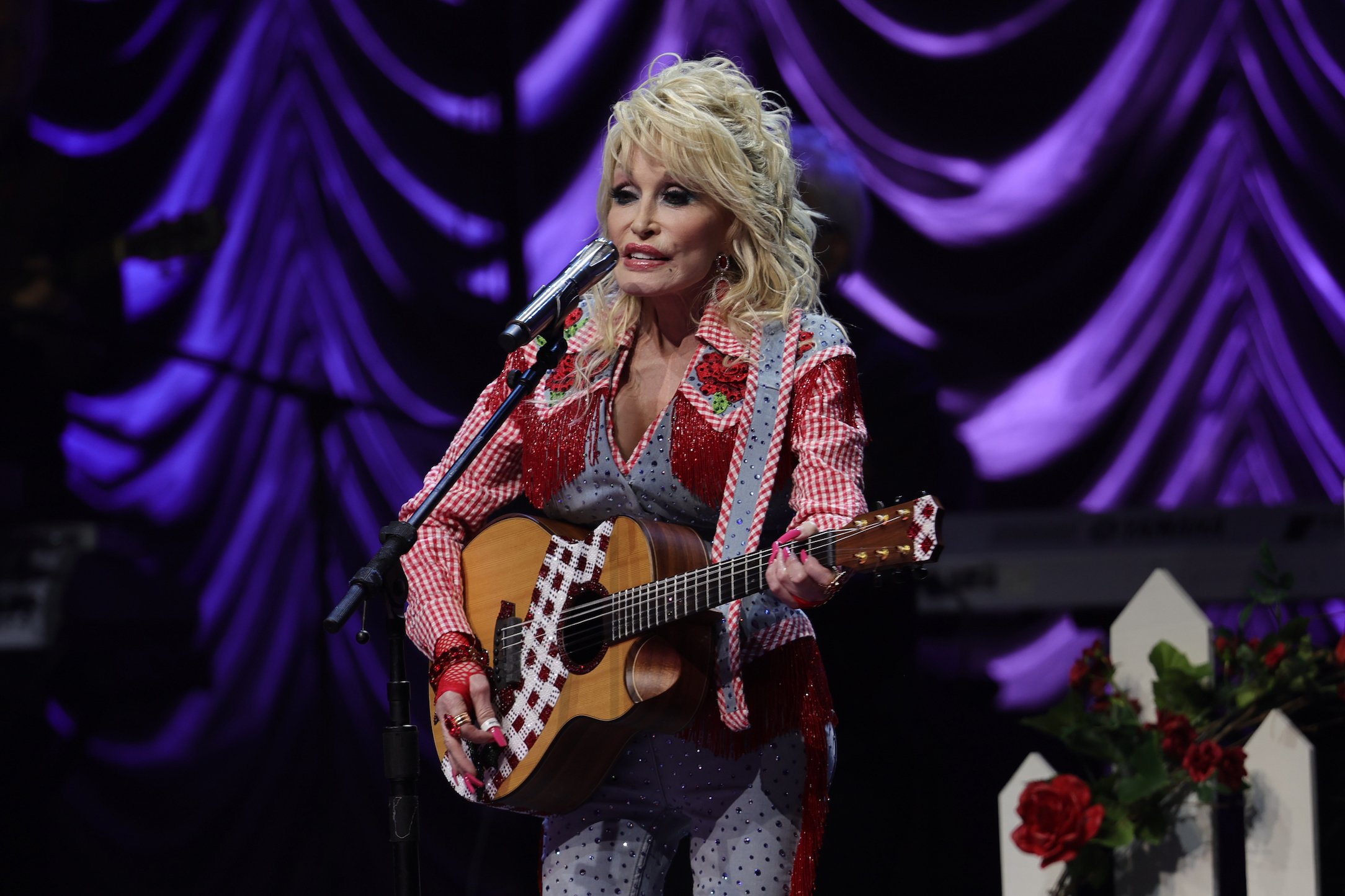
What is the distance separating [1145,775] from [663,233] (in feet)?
3.53

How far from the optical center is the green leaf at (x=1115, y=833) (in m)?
1.76

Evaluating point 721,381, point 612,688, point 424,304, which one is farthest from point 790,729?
point 424,304

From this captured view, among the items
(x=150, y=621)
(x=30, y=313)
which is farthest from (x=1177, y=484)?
(x=30, y=313)

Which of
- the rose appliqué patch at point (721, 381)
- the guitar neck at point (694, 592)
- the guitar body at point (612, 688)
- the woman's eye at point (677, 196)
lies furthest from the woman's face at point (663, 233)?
the guitar neck at point (694, 592)

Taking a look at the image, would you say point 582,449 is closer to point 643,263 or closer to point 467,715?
point 643,263

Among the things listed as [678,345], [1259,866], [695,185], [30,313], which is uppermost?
[30,313]

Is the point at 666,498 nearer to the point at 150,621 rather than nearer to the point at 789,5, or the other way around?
the point at 789,5

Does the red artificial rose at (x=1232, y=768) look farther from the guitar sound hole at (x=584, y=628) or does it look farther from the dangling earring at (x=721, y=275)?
the dangling earring at (x=721, y=275)

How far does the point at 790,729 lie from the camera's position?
2139 mm

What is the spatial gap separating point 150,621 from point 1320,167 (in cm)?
351

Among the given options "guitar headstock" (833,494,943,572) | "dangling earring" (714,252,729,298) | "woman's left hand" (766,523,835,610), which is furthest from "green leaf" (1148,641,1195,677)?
"dangling earring" (714,252,729,298)

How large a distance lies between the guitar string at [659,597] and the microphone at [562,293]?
417mm

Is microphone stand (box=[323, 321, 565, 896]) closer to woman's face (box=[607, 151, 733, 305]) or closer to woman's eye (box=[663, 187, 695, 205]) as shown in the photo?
woman's face (box=[607, 151, 733, 305])

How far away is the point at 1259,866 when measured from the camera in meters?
1.80
